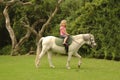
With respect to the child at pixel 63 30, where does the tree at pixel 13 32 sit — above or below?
below

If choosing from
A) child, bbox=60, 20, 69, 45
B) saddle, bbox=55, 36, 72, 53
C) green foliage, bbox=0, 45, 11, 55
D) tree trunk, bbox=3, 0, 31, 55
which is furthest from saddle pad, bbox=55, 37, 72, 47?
green foliage, bbox=0, 45, 11, 55

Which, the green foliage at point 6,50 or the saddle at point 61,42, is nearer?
the saddle at point 61,42

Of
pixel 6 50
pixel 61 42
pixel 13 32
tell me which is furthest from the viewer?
pixel 6 50

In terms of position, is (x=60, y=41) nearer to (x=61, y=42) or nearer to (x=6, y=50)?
(x=61, y=42)

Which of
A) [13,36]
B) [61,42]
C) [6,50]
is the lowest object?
[6,50]

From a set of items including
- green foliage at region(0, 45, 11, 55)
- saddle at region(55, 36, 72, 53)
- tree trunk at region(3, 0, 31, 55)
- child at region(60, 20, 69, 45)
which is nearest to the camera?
child at region(60, 20, 69, 45)

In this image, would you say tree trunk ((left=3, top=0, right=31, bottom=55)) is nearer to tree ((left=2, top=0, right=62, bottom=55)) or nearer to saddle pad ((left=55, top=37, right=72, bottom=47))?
tree ((left=2, top=0, right=62, bottom=55))

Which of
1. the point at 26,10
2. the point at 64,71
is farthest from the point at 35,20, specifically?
the point at 64,71

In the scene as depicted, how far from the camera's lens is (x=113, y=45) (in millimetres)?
21406

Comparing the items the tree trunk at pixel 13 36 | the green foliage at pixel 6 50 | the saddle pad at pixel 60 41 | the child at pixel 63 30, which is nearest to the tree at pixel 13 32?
the tree trunk at pixel 13 36

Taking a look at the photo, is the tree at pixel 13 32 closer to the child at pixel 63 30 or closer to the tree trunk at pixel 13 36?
the tree trunk at pixel 13 36

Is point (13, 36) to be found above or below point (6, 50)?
above

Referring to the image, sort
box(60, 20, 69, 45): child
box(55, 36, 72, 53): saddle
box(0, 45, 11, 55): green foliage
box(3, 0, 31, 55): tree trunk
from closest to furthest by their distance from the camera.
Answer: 1. box(60, 20, 69, 45): child
2. box(55, 36, 72, 53): saddle
3. box(3, 0, 31, 55): tree trunk
4. box(0, 45, 11, 55): green foliage

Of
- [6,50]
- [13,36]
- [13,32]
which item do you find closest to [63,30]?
[13,36]
